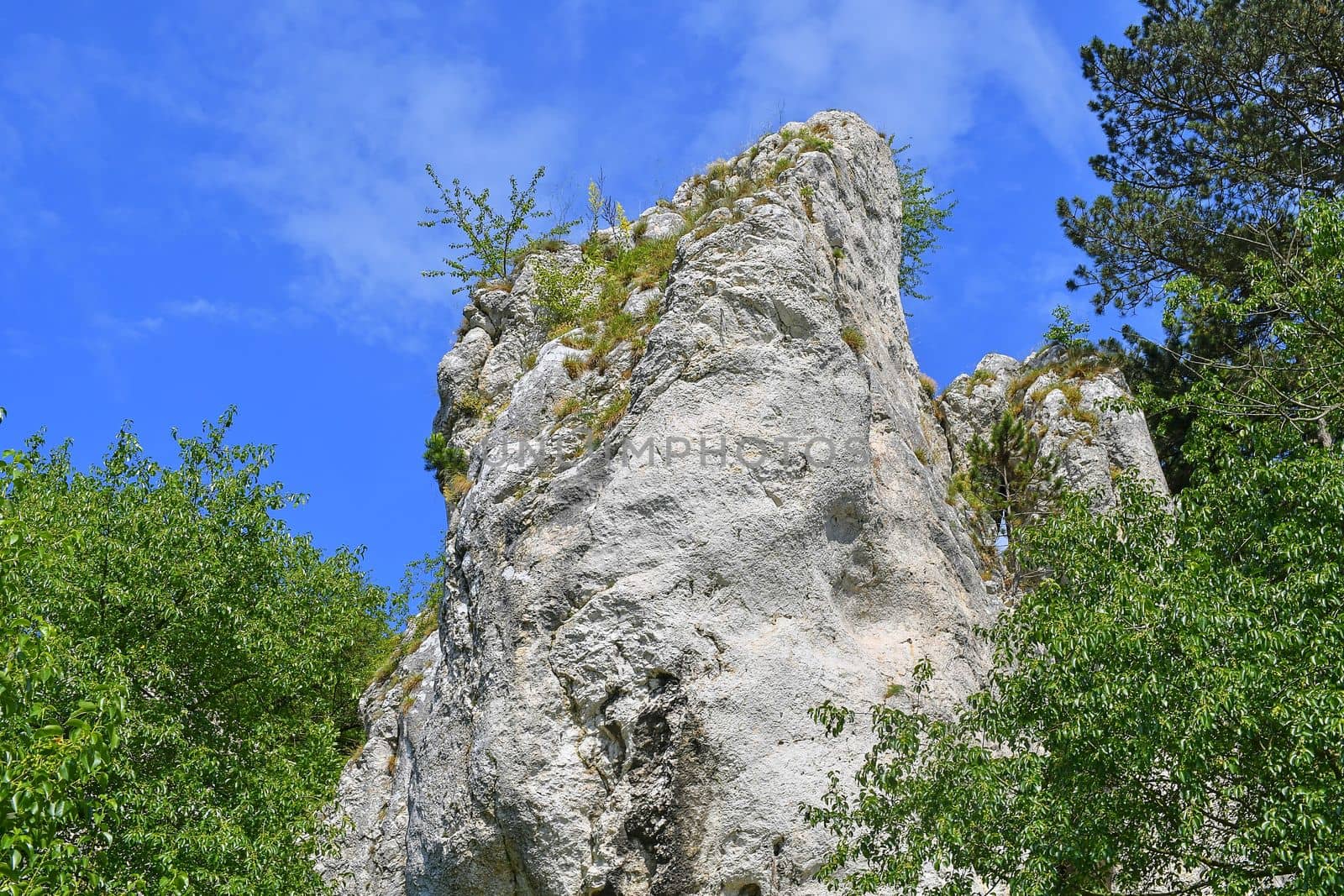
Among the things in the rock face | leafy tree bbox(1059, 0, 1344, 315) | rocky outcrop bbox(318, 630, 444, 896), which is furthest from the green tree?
rocky outcrop bbox(318, 630, 444, 896)

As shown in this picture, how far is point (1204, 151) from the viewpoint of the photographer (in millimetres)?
26484

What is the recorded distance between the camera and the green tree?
2492 centimetres

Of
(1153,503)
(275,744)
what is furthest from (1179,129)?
(275,744)

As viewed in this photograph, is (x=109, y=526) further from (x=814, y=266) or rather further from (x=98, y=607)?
(x=814, y=266)

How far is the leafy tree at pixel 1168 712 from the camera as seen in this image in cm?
1110

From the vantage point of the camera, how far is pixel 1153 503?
15.2 meters

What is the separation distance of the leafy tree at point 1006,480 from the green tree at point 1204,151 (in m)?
3.10

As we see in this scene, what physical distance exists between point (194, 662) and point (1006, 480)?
1635 cm

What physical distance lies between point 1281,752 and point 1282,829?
3.36 feet

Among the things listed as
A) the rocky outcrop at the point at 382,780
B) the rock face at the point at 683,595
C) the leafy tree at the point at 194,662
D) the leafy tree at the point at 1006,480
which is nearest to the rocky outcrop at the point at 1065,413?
the leafy tree at the point at 1006,480

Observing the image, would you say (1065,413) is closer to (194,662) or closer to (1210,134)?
(1210,134)

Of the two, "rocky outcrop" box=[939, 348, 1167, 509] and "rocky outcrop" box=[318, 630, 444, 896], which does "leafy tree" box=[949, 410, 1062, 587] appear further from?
"rocky outcrop" box=[318, 630, 444, 896]

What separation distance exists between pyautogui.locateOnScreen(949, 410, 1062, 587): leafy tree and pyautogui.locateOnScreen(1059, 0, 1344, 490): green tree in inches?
122

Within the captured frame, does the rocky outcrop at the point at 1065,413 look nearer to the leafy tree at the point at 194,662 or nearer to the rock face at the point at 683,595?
the rock face at the point at 683,595
